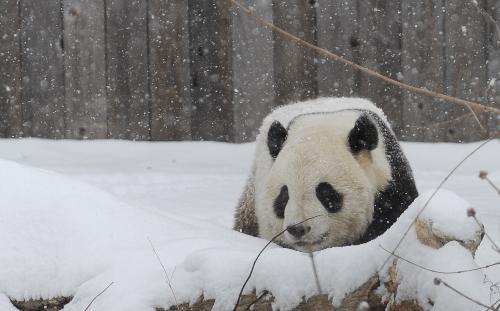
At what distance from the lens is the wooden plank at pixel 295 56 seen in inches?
245

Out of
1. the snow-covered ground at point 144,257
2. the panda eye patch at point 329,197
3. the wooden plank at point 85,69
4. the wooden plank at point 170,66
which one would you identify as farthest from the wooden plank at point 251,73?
the snow-covered ground at point 144,257

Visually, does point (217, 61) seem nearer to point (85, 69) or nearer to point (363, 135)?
point (85, 69)

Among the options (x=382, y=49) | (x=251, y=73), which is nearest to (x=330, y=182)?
(x=251, y=73)

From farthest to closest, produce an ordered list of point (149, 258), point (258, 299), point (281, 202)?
point (281, 202) → point (149, 258) → point (258, 299)

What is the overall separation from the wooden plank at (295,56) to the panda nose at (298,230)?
2.96 meters

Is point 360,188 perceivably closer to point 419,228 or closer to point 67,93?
point 419,228

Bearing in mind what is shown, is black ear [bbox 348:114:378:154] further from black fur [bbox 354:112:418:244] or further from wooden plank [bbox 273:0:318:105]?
wooden plank [bbox 273:0:318:105]

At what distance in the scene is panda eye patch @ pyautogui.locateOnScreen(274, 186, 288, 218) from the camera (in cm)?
362

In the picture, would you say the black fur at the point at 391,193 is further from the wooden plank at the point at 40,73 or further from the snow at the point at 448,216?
the wooden plank at the point at 40,73

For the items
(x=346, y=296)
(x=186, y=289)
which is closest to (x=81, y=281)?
(x=186, y=289)

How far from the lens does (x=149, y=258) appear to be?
94.9 inches

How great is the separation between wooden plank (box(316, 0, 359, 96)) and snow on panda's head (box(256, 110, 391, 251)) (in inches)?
94.7

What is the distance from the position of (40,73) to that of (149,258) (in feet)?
13.6

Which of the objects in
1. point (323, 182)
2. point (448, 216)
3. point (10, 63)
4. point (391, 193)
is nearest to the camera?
point (448, 216)
